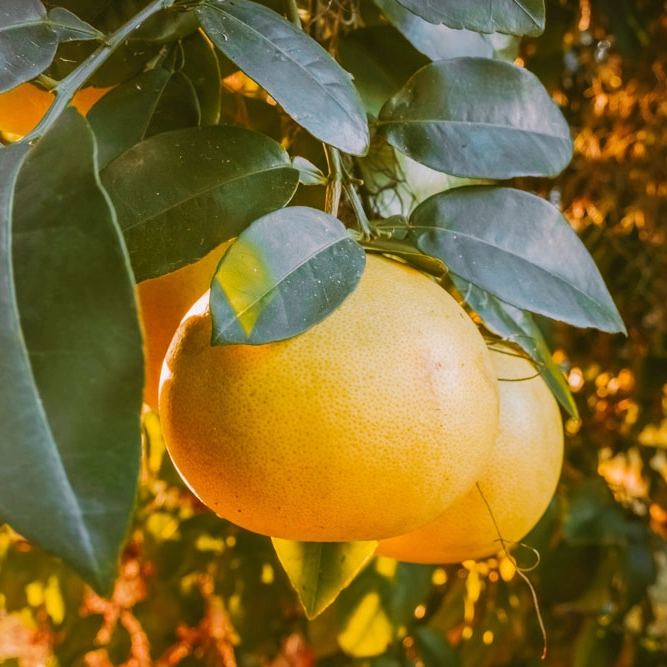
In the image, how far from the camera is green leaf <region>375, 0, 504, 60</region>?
449 millimetres

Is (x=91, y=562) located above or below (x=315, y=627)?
above

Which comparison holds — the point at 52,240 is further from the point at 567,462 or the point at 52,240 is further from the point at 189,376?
the point at 567,462

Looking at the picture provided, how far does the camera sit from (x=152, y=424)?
890 mm

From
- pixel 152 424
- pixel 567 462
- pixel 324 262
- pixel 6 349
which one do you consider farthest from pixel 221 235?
pixel 567 462

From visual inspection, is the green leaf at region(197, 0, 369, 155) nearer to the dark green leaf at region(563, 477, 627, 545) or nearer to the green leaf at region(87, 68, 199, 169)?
the green leaf at region(87, 68, 199, 169)

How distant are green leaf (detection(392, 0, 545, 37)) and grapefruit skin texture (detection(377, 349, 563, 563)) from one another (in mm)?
184

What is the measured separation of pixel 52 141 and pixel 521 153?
0.81 feet

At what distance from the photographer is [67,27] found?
0.32 m

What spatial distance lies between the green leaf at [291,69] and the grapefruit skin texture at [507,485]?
0.62 ft

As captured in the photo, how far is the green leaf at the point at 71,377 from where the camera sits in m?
0.18

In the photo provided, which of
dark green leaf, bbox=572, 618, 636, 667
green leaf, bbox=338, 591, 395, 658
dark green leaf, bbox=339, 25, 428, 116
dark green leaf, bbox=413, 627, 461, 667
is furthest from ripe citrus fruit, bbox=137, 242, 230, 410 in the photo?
dark green leaf, bbox=572, 618, 636, 667

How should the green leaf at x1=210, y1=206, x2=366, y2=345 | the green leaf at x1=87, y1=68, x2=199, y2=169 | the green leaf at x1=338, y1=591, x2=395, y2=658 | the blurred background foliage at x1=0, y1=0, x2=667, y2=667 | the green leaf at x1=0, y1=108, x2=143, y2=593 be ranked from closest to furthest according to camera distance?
1. the green leaf at x1=0, y1=108, x2=143, y2=593
2. the green leaf at x1=210, y1=206, x2=366, y2=345
3. the green leaf at x1=87, y1=68, x2=199, y2=169
4. the green leaf at x1=338, y1=591, x2=395, y2=658
5. the blurred background foliage at x1=0, y1=0, x2=667, y2=667

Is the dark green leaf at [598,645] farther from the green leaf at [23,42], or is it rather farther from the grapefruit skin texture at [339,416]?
the green leaf at [23,42]

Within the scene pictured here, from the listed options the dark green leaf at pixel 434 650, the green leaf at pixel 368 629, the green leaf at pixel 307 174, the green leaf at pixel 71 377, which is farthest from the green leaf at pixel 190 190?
the dark green leaf at pixel 434 650
